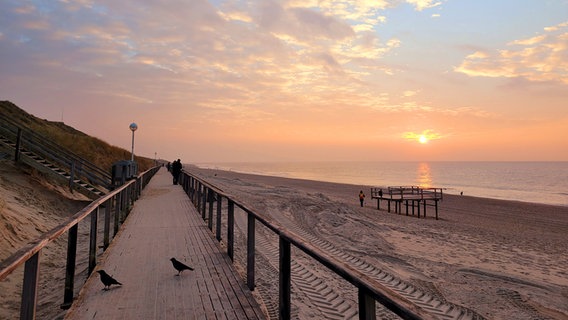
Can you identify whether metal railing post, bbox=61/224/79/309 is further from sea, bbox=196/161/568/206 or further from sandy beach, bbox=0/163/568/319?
sea, bbox=196/161/568/206

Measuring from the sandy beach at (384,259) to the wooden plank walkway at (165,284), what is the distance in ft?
1.63

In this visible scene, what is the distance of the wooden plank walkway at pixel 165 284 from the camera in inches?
143

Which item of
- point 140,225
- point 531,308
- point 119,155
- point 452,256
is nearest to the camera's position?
point 531,308

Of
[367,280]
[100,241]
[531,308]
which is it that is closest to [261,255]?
[100,241]

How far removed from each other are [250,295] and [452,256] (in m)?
9.27

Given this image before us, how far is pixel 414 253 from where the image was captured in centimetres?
1105

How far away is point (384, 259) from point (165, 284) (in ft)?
23.6

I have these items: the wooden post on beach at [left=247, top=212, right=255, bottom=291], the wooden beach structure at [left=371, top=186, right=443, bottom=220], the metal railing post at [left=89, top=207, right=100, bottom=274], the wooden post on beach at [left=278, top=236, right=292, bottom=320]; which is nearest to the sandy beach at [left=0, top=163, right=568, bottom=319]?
the wooden post on beach at [left=247, top=212, right=255, bottom=291]

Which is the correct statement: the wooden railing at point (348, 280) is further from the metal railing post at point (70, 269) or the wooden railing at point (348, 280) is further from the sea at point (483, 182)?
the sea at point (483, 182)

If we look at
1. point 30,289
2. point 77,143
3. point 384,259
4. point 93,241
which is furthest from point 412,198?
point 77,143

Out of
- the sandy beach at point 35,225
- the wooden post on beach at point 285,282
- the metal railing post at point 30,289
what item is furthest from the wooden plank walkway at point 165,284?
the metal railing post at point 30,289

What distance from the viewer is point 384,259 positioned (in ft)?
32.4

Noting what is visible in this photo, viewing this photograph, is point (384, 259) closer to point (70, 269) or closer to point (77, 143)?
point (70, 269)

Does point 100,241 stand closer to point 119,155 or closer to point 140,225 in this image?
point 140,225
